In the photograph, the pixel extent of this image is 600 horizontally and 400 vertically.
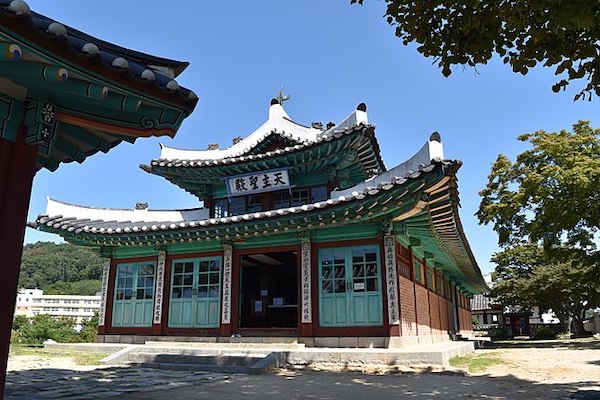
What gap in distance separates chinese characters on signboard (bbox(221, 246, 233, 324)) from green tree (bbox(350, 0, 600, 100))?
977 centimetres

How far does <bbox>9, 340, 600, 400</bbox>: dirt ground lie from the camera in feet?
24.1

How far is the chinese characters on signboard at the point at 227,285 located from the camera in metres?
13.9

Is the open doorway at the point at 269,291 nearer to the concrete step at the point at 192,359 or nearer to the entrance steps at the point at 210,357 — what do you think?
the entrance steps at the point at 210,357

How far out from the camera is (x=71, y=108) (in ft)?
15.7

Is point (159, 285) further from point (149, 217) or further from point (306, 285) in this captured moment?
point (306, 285)

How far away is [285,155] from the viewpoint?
15.0 m

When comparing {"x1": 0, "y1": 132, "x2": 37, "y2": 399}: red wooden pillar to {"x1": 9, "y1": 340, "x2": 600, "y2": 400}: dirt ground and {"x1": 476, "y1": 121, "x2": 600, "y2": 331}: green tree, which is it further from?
{"x1": 476, "y1": 121, "x2": 600, "y2": 331}: green tree

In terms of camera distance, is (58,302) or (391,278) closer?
(391,278)

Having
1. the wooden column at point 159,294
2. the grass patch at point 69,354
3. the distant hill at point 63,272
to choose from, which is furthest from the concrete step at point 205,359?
the distant hill at point 63,272

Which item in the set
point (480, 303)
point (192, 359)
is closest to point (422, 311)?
point (192, 359)

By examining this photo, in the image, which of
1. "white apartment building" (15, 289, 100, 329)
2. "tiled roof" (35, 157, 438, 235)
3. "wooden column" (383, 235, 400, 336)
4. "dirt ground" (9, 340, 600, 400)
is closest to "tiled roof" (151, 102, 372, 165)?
"tiled roof" (35, 157, 438, 235)

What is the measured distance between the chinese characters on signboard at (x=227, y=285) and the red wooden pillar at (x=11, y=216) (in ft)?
32.9

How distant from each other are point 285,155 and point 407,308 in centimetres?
590

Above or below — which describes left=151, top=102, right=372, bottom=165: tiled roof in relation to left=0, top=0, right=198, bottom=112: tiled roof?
above
